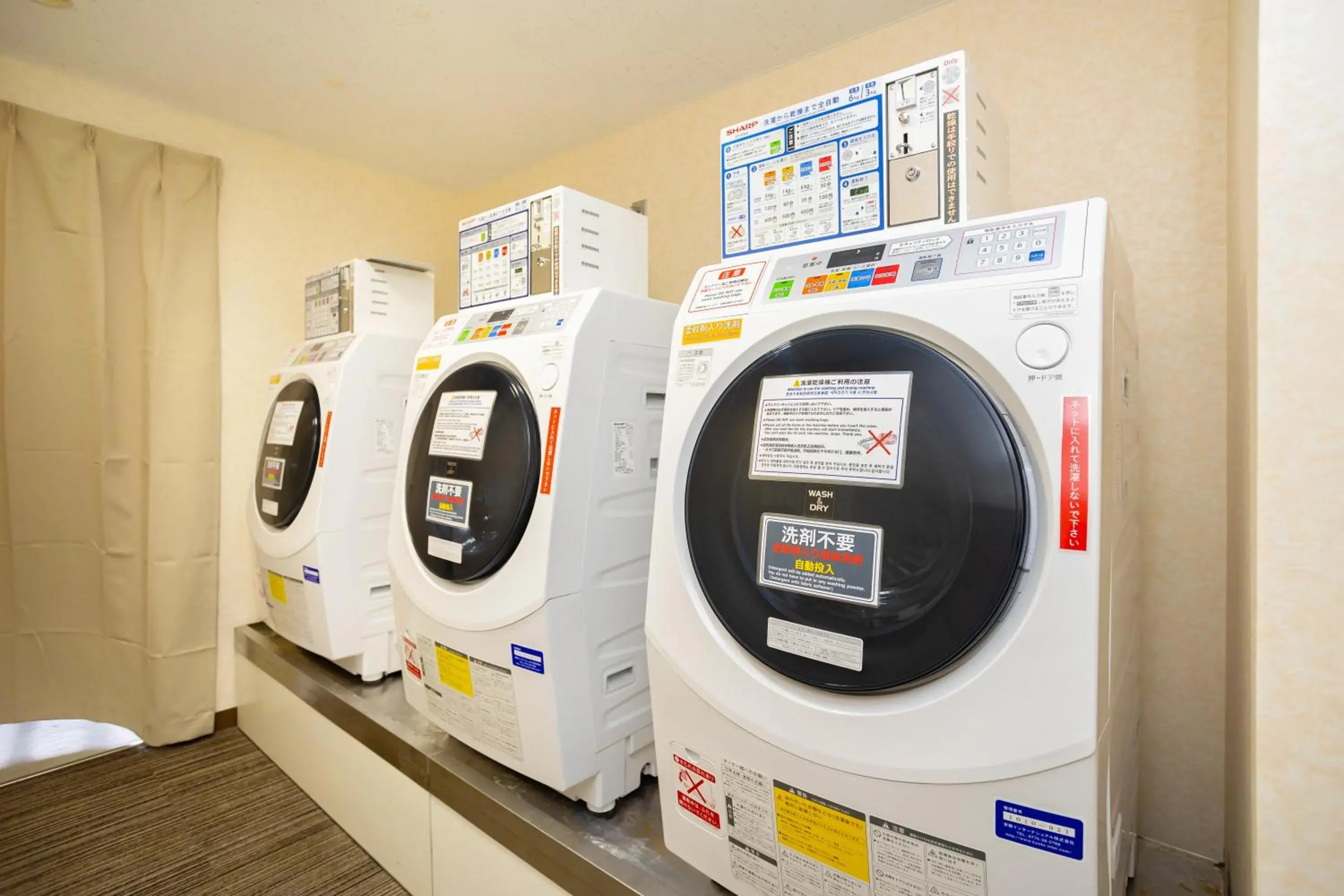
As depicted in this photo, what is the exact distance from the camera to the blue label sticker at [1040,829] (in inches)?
29.1

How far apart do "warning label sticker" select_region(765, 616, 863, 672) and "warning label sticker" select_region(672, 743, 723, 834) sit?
26cm

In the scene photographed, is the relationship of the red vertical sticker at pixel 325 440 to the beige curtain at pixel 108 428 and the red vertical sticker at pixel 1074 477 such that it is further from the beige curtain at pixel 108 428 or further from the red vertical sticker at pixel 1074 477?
the red vertical sticker at pixel 1074 477

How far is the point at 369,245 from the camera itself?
3.22 metres

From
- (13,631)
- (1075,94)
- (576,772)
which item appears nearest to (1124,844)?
(576,772)

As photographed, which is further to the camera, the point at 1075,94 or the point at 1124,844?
the point at 1075,94

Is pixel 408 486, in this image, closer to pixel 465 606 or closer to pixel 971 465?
pixel 465 606

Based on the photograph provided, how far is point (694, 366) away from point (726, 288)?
164mm

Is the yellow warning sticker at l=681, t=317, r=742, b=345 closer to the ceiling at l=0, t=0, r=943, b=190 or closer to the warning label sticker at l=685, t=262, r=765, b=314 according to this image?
the warning label sticker at l=685, t=262, r=765, b=314

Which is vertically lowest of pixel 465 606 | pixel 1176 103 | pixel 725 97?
pixel 465 606

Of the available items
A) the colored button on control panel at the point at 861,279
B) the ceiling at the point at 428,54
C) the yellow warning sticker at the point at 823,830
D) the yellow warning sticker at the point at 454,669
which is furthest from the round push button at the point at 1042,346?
the ceiling at the point at 428,54

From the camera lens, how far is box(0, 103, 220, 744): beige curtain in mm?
2289

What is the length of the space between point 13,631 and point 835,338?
10.0ft

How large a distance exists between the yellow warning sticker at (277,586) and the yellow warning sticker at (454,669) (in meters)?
1.08

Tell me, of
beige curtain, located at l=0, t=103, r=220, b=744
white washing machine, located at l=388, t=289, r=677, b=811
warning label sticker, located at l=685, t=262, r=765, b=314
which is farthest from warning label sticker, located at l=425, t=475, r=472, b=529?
beige curtain, located at l=0, t=103, r=220, b=744
